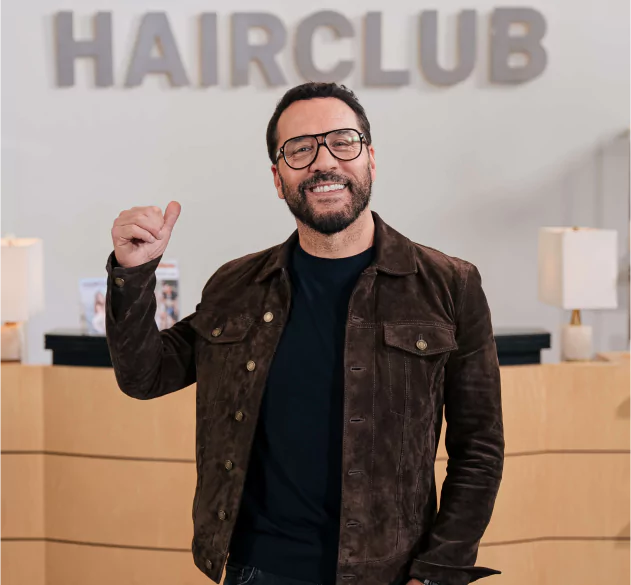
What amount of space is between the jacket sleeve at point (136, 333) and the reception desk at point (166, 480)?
1322 mm

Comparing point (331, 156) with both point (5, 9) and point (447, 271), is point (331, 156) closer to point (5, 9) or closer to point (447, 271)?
point (447, 271)

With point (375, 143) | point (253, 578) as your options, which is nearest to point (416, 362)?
point (253, 578)

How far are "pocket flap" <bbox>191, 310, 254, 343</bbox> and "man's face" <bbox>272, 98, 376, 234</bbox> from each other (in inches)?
9.8

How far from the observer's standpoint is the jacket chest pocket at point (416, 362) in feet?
5.60

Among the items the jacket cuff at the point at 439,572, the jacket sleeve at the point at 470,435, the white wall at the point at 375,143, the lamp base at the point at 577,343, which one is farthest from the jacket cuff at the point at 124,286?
the white wall at the point at 375,143

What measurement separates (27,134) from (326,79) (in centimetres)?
174

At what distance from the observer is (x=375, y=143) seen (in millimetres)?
5137

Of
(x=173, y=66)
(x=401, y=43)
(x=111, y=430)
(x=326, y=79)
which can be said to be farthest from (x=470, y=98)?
(x=111, y=430)

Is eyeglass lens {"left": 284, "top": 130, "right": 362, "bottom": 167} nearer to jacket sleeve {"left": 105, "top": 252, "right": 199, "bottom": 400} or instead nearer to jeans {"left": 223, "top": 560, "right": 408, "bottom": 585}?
jacket sleeve {"left": 105, "top": 252, "right": 199, "bottom": 400}

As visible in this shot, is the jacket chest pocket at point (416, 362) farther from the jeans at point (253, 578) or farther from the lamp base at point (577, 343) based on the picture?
the lamp base at point (577, 343)

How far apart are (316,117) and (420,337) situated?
465 millimetres

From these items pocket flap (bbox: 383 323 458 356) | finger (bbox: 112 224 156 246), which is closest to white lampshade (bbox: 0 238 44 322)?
finger (bbox: 112 224 156 246)

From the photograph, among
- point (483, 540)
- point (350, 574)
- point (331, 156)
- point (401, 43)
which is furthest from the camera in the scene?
point (401, 43)

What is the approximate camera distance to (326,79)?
5133 mm
